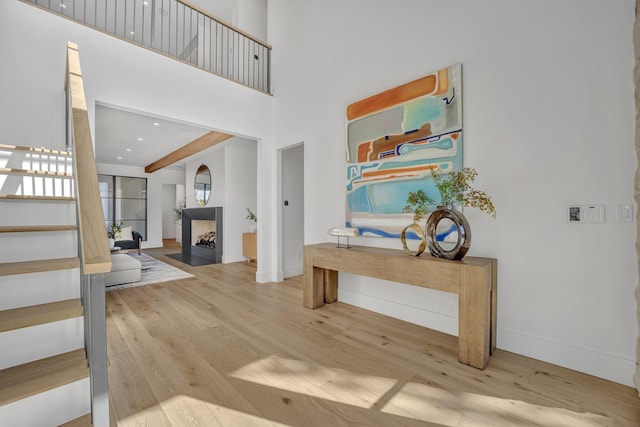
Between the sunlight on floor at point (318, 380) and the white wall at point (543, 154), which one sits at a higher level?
the white wall at point (543, 154)

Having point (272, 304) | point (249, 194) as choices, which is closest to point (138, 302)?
point (272, 304)

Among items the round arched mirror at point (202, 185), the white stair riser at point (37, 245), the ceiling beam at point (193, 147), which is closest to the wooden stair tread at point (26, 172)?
the white stair riser at point (37, 245)

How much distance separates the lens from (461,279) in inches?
75.4

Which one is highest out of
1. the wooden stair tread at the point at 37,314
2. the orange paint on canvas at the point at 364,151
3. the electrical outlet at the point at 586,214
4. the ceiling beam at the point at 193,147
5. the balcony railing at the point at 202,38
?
the balcony railing at the point at 202,38

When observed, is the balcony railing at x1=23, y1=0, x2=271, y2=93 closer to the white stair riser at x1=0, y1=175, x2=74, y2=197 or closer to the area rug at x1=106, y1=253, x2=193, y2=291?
the white stair riser at x1=0, y1=175, x2=74, y2=197

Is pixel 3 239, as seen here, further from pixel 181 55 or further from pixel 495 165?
pixel 181 55

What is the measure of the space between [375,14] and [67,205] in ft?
10.6

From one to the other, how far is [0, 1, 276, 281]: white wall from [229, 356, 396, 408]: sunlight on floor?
2.69m

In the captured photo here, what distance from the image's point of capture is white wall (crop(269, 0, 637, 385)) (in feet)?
5.51

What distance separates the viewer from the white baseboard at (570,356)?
5.45ft

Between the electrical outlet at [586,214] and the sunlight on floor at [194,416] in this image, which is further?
the electrical outlet at [586,214]

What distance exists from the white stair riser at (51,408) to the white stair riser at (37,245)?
849 mm

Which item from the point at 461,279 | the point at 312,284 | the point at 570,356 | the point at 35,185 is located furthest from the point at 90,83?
→ the point at 570,356

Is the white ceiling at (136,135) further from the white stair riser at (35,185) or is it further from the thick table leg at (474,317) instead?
the thick table leg at (474,317)
